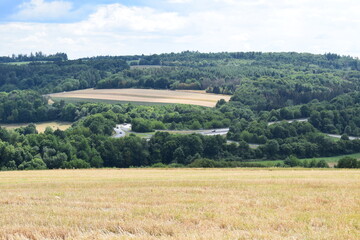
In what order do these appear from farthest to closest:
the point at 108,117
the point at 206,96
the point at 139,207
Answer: the point at 206,96
the point at 108,117
the point at 139,207

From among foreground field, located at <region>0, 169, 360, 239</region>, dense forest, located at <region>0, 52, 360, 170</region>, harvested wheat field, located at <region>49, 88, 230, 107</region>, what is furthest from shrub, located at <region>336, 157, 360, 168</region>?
harvested wheat field, located at <region>49, 88, 230, 107</region>

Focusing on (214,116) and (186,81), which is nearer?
(214,116)

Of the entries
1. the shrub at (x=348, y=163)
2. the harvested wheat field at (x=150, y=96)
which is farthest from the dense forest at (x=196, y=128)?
the shrub at (x=348, y=163)

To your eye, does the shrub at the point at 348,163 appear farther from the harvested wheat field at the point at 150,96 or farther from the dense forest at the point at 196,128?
the harvested wheat field at the point at 150,96

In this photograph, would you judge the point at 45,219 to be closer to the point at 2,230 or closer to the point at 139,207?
the point at 2,230

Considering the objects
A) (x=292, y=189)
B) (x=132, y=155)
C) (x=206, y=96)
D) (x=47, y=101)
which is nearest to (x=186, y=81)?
(x=206, y=96)

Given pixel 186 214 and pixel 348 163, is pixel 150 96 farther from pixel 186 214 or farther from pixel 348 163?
pixel 186 214

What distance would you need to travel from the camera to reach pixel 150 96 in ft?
561

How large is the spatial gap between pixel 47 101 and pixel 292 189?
15121 cm

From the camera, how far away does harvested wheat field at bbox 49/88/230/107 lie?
160 meters

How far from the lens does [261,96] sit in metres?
164

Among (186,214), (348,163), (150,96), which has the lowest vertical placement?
(150,96)

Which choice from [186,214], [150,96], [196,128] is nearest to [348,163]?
[186,214]

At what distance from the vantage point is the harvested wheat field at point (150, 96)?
16025 centimetres
